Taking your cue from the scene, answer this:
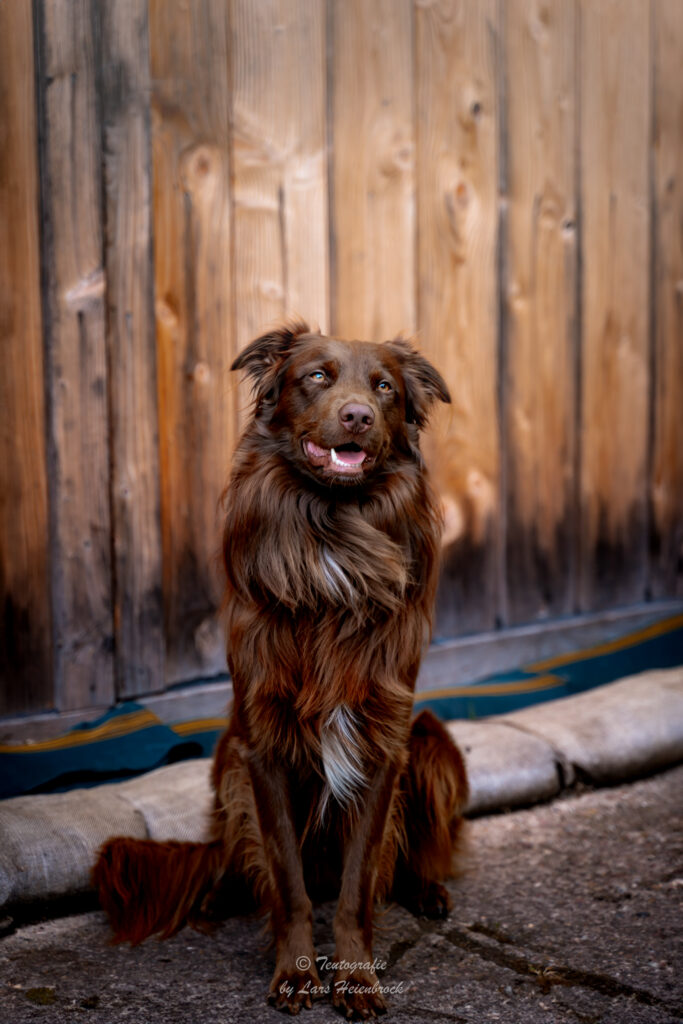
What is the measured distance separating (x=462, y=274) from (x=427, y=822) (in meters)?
2.15

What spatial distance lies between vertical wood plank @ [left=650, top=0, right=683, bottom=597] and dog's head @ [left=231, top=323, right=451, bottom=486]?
2.48 metres

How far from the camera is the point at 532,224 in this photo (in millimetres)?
4062

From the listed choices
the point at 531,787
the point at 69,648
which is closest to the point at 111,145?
the point at 69,648

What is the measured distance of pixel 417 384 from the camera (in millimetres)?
2406

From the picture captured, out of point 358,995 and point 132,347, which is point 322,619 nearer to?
point 358,995

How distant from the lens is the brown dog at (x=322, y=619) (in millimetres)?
2172

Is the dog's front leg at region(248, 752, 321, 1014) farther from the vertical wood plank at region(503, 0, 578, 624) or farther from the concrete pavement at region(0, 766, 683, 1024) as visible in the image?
the vertical wood plank at region(503, 0, 578, 624)

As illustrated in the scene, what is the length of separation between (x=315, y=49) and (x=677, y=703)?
8.50 ft

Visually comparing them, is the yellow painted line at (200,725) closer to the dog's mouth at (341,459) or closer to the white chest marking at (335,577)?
the white chest marking at (335,577)

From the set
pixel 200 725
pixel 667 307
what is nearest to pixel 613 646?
pixel 667 307

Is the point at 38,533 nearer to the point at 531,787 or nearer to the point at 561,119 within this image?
the point at 531,787

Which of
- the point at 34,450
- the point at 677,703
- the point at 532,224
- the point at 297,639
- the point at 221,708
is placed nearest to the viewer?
the point at 297,639

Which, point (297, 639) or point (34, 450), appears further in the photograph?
point (34, 450)

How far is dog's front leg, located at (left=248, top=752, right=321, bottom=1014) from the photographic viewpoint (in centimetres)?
209
